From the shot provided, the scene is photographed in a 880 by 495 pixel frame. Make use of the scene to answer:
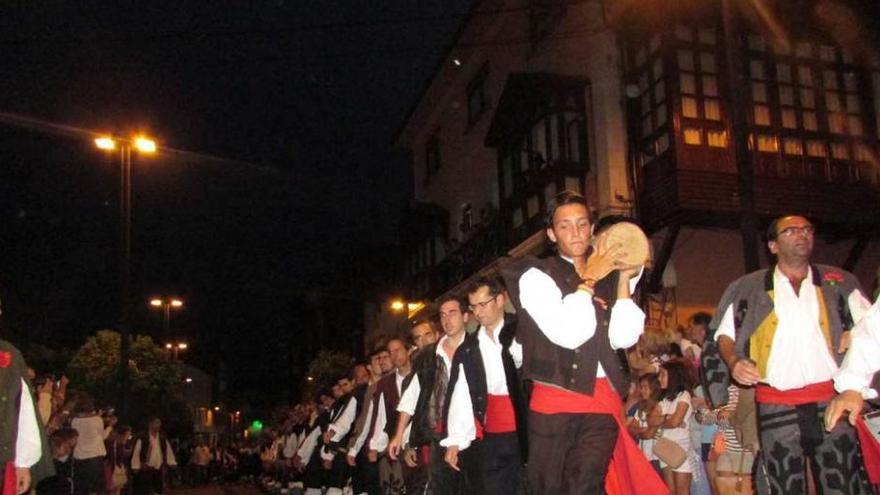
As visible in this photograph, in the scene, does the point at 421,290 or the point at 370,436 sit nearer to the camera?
the point at 370,436

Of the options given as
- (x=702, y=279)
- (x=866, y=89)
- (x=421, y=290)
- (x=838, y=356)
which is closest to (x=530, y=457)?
(x=838, y=356)

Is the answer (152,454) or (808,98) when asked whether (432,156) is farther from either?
(808,98)

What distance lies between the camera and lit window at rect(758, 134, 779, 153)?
20.3 m

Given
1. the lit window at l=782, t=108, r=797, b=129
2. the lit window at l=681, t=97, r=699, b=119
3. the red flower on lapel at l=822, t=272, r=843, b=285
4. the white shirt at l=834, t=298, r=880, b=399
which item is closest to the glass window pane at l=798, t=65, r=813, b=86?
the lit window at l=782, t=108, r=797, b=129

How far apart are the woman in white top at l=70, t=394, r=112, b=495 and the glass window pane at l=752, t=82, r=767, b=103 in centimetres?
1455

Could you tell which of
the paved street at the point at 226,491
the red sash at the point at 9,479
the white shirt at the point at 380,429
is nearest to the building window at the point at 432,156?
the paved street at the point at 226,491

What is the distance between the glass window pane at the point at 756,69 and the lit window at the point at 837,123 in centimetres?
185

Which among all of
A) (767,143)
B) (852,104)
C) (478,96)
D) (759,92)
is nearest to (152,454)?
(478,96)

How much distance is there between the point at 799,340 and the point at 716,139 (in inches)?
569

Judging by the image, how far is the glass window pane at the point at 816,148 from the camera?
20781mm

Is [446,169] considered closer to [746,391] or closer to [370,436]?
[370,436]

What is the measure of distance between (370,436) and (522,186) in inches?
518

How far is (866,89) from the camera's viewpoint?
864 inches

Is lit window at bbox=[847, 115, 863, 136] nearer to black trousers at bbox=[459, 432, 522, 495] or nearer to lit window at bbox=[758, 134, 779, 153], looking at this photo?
lit window at bbox=[758, 134, 779, 153]
